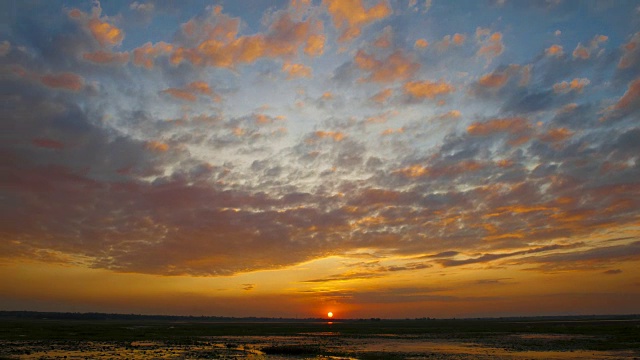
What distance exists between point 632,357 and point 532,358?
29.9 ft

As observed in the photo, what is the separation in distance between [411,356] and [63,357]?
35.5m

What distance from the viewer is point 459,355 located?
48.3m

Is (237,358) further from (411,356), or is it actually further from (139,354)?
(411,356)

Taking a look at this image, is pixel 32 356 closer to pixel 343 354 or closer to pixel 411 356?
pixel 343 354

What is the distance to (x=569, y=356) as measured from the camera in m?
46.0

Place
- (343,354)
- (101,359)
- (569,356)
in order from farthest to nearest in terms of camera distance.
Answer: (343,354), (569,356), (101,359)

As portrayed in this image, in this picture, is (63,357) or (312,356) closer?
(63,357)

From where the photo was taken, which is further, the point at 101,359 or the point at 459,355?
the point at 459,355

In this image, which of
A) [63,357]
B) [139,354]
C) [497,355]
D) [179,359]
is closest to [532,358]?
[497,355]

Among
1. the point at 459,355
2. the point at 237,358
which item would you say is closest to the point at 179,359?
the point at 237,358

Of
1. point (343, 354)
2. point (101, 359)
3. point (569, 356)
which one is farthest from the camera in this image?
point (343, 354)

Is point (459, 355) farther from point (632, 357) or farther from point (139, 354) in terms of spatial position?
point (139, 354)

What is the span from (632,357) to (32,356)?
58613 millimetres

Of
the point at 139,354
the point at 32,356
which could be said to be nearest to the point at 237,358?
the point at 139,354
